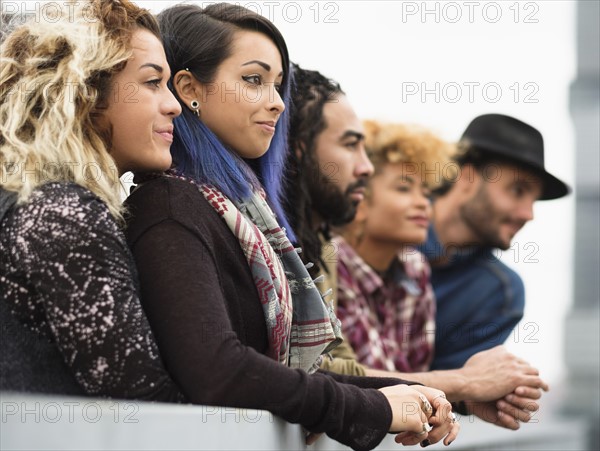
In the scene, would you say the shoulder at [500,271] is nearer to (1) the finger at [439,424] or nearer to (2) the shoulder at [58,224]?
(1) the finger at [439,424]

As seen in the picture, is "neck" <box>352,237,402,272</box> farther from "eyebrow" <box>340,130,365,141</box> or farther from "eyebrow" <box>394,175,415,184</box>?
"eyebrow" <box>340,130,365,141</box>

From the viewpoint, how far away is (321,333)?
3.29 meters

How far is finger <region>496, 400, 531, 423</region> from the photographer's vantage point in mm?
4480

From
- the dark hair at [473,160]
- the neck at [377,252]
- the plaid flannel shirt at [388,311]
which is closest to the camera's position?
the plaid flannel shirt at [388,311]

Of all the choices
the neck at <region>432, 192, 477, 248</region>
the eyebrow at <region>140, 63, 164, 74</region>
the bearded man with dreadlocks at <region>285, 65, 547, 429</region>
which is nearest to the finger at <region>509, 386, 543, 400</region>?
the bearded man with dreadlocks at <region>285, 65, 547, 429</region>

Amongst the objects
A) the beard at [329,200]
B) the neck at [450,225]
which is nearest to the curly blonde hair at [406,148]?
the neck at [450,225]

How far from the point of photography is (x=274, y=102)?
3516 mm

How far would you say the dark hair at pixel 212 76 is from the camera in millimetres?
3309

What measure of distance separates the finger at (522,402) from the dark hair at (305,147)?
0.83 metres

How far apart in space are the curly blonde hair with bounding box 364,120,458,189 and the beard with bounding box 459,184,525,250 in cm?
68

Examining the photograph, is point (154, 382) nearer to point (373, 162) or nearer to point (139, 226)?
point (139, 226)

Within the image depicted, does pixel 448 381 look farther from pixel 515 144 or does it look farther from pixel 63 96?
pixel 515 144

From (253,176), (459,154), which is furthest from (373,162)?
(253,176)

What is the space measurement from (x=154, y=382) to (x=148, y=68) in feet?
2.74
